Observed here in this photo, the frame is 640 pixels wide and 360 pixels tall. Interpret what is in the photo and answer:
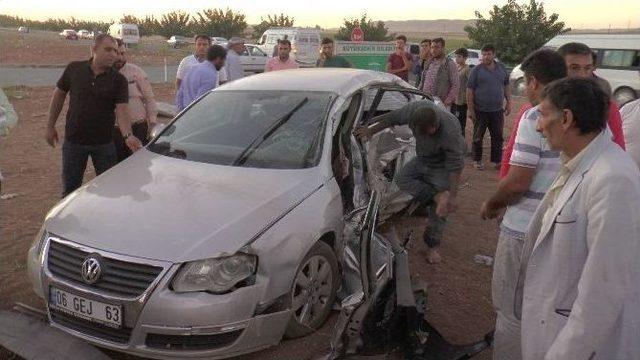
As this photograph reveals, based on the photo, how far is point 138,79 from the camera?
17.5 feet

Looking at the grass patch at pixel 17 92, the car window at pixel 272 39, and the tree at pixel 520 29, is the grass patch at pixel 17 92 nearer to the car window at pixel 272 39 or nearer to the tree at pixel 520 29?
the car window at pixel 272 39

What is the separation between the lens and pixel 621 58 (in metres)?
18.8

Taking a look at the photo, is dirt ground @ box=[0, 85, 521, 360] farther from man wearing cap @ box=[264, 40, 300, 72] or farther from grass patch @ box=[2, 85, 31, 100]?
grass patch @ box=[2, 85, 31, 100]

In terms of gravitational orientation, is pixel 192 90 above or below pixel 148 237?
above

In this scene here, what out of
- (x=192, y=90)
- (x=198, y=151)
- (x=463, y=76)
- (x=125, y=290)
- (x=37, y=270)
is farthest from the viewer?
(x=463, y=76)

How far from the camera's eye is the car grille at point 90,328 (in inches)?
111

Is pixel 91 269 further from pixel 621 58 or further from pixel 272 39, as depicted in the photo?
pixel 272 39

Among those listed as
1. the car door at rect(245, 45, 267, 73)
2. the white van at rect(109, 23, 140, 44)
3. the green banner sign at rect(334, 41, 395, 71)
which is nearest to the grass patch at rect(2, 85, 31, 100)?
the green banner sign at rect(334, 41, 395, 71)

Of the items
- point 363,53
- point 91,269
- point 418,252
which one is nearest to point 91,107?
point 91,269

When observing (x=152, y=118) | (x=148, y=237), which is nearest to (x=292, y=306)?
(x=148, y=237)

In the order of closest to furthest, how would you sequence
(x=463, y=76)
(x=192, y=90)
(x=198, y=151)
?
(x=198, y=151)
(x=192, y=90)
(x=463, y=76)

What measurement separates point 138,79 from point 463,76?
548cm

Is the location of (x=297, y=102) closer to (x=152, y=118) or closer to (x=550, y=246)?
(x=152, y=118)

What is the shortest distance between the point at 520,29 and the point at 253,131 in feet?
91.0
